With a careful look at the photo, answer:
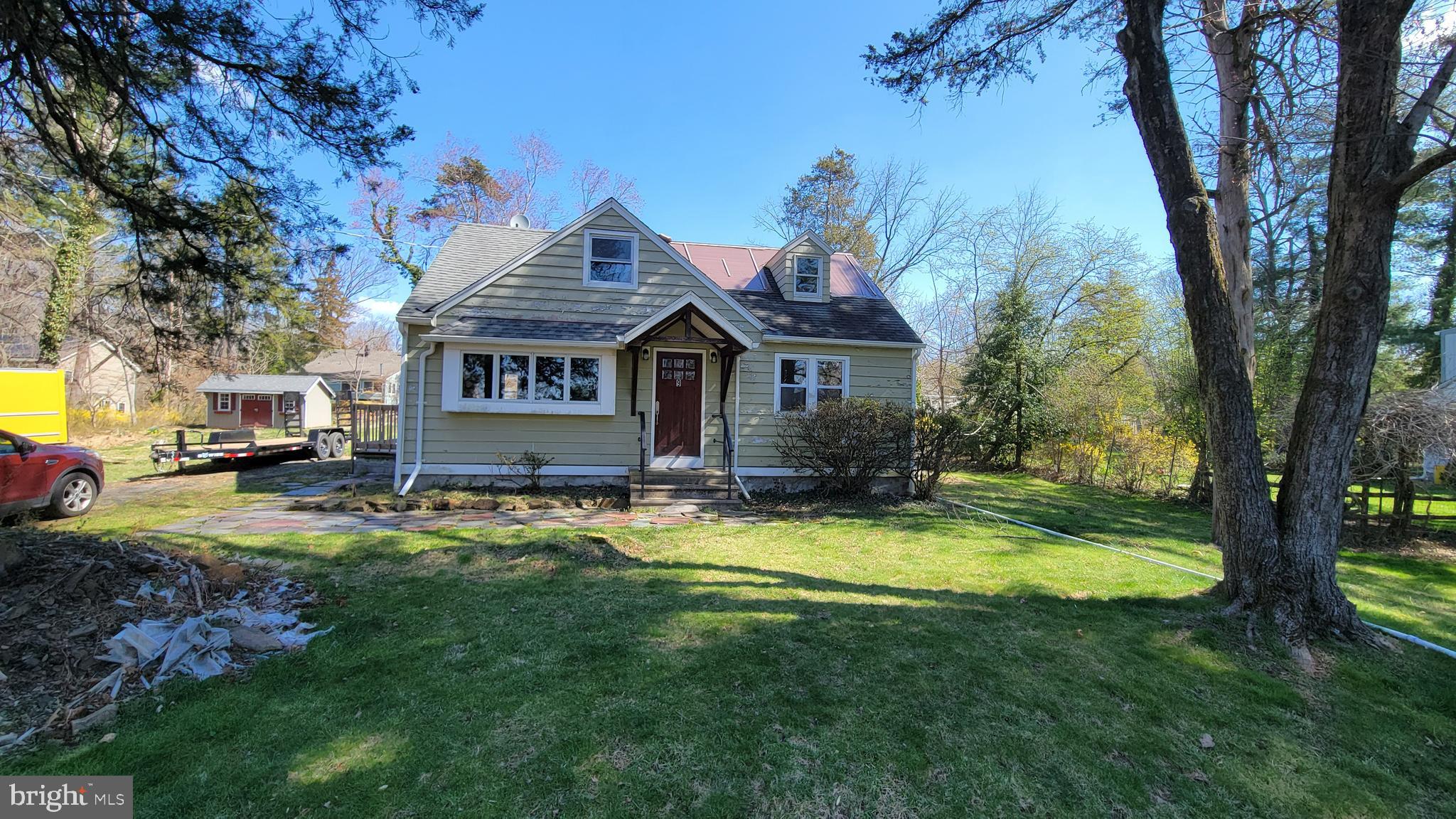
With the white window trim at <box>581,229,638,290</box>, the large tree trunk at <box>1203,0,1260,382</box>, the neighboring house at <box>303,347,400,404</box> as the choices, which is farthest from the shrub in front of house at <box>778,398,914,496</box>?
the neighboring house at <box>303,347,400,404</box>

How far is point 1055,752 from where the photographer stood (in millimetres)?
2840

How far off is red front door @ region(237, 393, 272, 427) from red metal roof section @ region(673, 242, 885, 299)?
2989cm

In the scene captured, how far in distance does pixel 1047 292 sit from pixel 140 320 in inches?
845

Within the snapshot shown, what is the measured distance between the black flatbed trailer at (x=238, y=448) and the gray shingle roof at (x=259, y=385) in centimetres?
1609

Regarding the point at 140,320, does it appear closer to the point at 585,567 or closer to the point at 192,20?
the point at 192,20

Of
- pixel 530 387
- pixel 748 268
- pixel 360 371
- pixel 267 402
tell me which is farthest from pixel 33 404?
pixel 360 371

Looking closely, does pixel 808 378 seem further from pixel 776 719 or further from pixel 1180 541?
pixel 776 719

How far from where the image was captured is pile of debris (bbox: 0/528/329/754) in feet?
9.76

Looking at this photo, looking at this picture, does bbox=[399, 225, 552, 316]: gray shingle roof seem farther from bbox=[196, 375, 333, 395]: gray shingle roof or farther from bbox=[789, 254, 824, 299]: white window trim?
bbox=[196, 375, 333, 395]: gray shingle roof

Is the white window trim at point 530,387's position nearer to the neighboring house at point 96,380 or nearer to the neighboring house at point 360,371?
the neighboring house at point 96,380

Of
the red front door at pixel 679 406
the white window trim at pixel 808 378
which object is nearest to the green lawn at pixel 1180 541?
the white window trim at pixel 808 378

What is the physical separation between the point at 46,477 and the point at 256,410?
29.4 m

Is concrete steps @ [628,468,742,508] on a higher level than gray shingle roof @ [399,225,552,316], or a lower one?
lower

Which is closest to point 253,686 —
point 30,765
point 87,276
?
point 30,765
